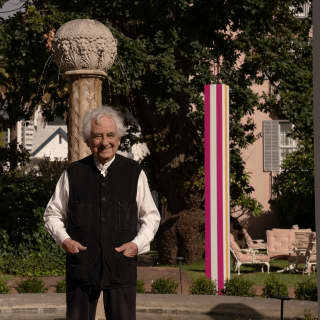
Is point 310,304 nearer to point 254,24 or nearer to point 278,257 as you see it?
point 254,24

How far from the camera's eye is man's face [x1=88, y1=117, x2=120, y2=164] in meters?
4.79

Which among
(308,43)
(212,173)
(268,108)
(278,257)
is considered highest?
(308,43)

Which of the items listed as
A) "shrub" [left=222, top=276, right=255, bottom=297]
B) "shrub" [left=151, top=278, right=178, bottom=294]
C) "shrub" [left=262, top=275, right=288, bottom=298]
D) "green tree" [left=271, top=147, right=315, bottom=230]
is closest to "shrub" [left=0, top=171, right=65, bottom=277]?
"shrub" [left=151, top=278, right=178, bottom=294]

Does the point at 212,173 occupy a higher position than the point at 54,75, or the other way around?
the point at 54,75

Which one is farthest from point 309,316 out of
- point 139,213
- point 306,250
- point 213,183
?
point 306,250

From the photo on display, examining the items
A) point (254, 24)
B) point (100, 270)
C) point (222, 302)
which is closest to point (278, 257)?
point (254, 24)

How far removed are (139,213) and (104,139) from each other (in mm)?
535

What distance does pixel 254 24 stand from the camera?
1563 centimetres

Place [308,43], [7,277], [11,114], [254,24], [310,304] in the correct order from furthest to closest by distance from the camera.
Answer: [11,114] → [308,43] → [254,24] → [7,277] → [310,304]

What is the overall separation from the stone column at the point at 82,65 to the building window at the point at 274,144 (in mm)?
15790

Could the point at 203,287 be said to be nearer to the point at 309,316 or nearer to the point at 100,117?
the point at 309,316

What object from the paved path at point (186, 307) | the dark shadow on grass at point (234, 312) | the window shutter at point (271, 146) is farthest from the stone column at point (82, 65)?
the window shutter at point (271, 146)

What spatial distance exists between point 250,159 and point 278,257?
853cm

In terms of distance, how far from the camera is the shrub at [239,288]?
10547 mm
